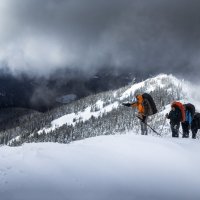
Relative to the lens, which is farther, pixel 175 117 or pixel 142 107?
pixel 175 117

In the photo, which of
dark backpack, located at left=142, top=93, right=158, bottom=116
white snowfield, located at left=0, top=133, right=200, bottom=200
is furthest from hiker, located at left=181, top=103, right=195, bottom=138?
white snowfield, located at left=0, top=133, right=200, bottom=200

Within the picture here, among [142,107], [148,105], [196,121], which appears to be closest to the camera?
[148,105]

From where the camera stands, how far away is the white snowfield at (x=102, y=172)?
26.0 ft

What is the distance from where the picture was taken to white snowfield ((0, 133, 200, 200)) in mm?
7934

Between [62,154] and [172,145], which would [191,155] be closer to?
[172,145]

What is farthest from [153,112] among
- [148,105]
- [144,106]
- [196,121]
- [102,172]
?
[102,172]

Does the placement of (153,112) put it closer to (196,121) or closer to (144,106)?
(144,106)

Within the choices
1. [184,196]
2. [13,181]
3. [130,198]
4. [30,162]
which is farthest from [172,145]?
[13,181]

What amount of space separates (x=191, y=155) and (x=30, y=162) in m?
5.87

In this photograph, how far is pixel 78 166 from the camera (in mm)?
9562

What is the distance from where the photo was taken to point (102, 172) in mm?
9289

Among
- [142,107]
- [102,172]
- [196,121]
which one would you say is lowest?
[102,172]

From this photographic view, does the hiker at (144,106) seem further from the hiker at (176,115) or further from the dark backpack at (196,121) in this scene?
the dark backpack at (196,121)

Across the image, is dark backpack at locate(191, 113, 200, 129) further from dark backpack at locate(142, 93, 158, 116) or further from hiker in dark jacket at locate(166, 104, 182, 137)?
dark backpack at locate(142, 93, 158, 116)
